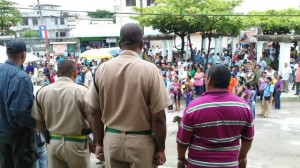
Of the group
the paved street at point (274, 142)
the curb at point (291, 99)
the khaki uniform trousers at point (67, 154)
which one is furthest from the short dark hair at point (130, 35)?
the curb at point (291, 99)

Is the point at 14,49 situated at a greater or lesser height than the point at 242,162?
greater

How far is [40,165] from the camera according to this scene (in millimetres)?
3701

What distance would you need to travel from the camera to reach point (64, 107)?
9.49ft

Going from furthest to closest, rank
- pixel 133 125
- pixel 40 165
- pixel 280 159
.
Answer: pixel 280 159
pixel 40 165
pixel 133 125

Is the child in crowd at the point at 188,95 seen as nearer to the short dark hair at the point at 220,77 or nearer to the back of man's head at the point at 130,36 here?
the short dark hair at the point at 220,77

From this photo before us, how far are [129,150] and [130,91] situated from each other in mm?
415

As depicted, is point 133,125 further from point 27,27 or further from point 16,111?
point 27,27

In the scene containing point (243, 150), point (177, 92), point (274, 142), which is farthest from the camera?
point (177, 92)

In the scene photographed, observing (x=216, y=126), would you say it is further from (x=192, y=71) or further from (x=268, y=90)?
(x=192, y=71)

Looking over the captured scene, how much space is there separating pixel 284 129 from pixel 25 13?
5374 cm

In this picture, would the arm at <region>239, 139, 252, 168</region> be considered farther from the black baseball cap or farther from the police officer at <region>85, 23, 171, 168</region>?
the black baseball cap

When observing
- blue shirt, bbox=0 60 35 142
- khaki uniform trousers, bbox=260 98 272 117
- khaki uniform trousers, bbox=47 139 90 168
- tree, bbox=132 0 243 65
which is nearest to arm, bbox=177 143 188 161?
khaki uniform trousers, bbox=47 139 90 168

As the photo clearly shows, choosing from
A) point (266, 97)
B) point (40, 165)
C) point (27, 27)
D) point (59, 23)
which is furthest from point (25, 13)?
point (40, 165)

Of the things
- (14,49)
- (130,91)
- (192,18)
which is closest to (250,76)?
(192,18)
